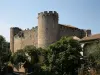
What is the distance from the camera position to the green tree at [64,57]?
31891mm

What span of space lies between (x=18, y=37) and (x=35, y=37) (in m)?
7.73

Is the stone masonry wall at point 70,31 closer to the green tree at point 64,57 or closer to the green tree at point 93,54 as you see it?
the green tree at point 93,54

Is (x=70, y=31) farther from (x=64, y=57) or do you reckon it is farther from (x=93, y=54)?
(x=93, y=54)

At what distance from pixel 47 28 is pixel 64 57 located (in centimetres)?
1228

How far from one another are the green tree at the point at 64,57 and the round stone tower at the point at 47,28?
9.65 meters

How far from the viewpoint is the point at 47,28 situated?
142 feet

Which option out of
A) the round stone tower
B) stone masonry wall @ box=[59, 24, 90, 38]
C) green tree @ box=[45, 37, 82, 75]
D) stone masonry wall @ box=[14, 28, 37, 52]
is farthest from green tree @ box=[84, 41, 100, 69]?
stone masonry wall @ box=[14, 28, 37, 52]

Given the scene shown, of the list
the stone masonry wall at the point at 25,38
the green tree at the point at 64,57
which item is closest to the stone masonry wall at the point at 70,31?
the stone masonry wall at the point at 25,38

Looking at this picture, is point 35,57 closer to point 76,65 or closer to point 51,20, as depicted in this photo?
point 51,20

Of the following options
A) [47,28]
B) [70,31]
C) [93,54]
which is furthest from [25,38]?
[93,54]

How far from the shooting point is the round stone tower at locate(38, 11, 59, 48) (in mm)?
43312

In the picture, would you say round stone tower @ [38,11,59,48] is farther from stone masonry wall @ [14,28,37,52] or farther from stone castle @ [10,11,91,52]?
stone masonry wall @ [14,28,37,52]

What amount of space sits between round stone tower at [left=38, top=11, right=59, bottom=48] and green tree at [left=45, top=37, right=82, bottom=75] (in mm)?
9654

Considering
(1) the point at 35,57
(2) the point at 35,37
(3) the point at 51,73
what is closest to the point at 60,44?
(3) the point at 51,73
